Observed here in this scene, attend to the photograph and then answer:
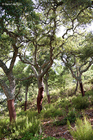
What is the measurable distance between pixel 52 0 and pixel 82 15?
2334mm

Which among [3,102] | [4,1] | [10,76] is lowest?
[3,102]

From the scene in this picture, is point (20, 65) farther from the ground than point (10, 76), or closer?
farther from the ground

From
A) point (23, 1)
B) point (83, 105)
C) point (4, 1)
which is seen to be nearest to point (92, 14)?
point (23, 1)

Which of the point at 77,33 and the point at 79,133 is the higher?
the point at 77,33

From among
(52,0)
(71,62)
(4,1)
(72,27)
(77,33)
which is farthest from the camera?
(71,62)

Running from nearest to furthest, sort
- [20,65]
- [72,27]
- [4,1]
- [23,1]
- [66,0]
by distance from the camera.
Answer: [4,1]
[23,1]
[66,0]
[72,27]
[20,65]

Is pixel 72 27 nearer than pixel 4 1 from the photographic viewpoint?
No

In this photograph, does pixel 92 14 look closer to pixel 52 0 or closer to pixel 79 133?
pixel 52 0

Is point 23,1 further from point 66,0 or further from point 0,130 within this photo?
point 0,130

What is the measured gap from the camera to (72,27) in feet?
26.5

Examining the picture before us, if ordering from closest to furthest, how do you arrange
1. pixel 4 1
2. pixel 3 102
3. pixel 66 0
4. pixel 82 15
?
pixel 4 1, pixel 66 0, pixel 82 15, pixel 3 102

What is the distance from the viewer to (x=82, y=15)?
6.55 metres

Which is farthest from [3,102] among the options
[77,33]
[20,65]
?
[77,33]

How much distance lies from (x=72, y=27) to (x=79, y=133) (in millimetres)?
7869
